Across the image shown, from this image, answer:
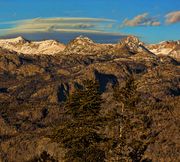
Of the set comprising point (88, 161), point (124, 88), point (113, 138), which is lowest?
point (88, 161)

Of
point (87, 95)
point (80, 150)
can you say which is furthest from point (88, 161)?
point (87, 95)

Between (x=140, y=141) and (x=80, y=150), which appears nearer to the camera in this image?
(x=140, y=141)

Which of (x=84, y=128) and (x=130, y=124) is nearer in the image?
(x=130, y=124)

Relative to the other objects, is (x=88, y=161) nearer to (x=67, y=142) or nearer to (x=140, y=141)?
(x=67, y=142)

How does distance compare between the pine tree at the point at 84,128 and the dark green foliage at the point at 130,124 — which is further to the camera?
the pine tree at the point at 84,128

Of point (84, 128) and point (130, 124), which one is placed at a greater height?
A: point (130, 124)
